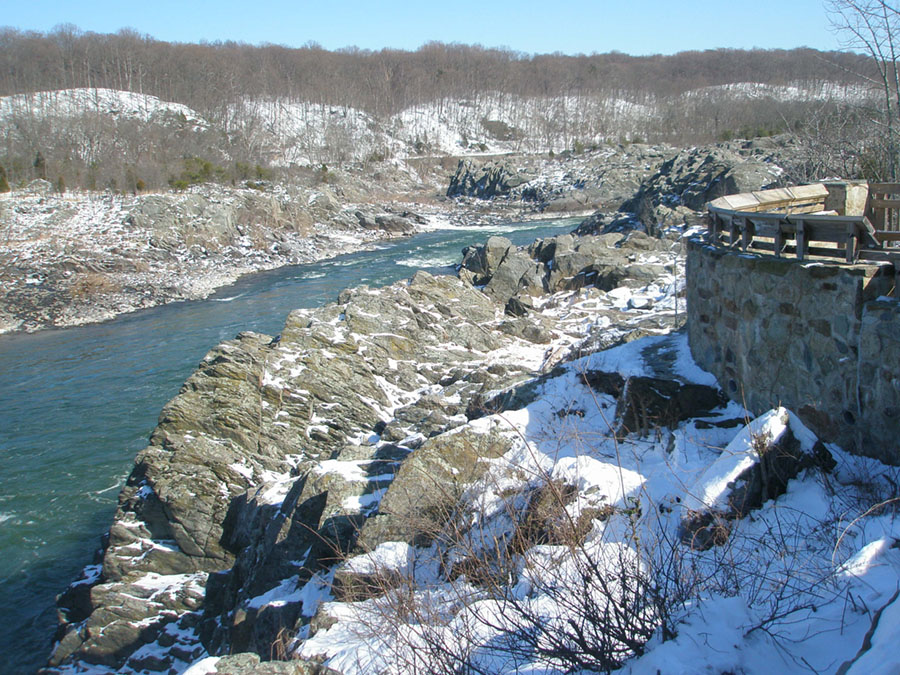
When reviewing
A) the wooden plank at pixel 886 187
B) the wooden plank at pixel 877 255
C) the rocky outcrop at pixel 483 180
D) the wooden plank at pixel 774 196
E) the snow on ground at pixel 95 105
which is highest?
the snow on ground at pixel 95 105

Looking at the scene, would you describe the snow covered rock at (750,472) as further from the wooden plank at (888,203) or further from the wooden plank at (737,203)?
the wooden plank at (737,203)

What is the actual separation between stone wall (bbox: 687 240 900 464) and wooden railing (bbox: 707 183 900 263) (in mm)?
171

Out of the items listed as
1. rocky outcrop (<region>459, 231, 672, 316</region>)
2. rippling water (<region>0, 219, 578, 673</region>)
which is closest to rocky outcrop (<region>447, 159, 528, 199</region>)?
rippling water (<region>0, 219, 578, 673</region>)

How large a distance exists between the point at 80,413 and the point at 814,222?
1492cm

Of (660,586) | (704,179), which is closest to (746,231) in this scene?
(660,586)

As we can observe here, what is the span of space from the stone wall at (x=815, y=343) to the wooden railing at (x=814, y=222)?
17 centimetres

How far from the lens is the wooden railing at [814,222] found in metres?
5.61

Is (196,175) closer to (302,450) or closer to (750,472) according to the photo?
(302,450)

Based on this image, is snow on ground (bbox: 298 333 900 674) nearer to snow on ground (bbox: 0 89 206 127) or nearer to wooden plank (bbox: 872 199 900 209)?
wooden plank (bbox: 872 199 900 209)

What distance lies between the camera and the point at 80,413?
1476 cm

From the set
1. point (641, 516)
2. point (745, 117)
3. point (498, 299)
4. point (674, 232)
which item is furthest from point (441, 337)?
point (745, 117)

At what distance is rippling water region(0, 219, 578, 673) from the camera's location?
31.4 feet

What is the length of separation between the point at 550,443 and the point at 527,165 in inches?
2518

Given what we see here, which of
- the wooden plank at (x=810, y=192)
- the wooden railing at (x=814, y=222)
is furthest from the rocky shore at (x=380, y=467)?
the wooden plank at (x=810, y=192)
